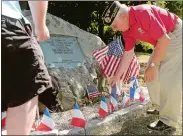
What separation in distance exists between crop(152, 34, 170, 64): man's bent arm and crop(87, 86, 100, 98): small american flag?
56.4 inches

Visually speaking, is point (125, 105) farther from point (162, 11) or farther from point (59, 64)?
point (162, 11)

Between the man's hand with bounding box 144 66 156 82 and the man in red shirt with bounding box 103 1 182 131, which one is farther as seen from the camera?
the man's hand with bounding box 144 66 156 82

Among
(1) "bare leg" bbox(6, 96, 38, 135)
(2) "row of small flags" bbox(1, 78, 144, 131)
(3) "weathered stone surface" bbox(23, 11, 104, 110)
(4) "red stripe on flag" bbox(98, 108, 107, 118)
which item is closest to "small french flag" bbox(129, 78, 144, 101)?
(2) "row of small flags" bbox(1, 78, 144, 131)

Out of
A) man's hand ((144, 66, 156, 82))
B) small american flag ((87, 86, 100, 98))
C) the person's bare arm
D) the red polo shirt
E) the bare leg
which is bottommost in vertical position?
small american flag ((87, 86, 100, 98))

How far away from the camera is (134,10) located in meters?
3.37

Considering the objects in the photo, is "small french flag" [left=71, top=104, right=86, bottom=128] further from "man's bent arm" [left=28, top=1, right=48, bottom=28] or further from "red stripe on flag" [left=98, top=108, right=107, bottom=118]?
"man's bent arm" [left=28, top=1, right=48, bottom=28]

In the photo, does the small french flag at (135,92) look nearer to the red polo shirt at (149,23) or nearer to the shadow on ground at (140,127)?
the shadow on ground at (140,127)

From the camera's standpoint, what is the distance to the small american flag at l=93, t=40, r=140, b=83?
187 inches

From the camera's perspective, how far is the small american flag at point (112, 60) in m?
4.74

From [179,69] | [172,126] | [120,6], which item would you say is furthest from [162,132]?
[120,6]

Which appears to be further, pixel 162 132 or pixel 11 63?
pixel 162 132

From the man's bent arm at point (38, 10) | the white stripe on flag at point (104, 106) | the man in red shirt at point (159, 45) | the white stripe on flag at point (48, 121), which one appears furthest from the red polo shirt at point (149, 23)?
the man's bent arm at point (38, 10)

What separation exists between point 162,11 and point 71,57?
5.84 ft

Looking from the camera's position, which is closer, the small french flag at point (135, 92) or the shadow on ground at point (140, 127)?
the shadow on ground at point (140, 127)
